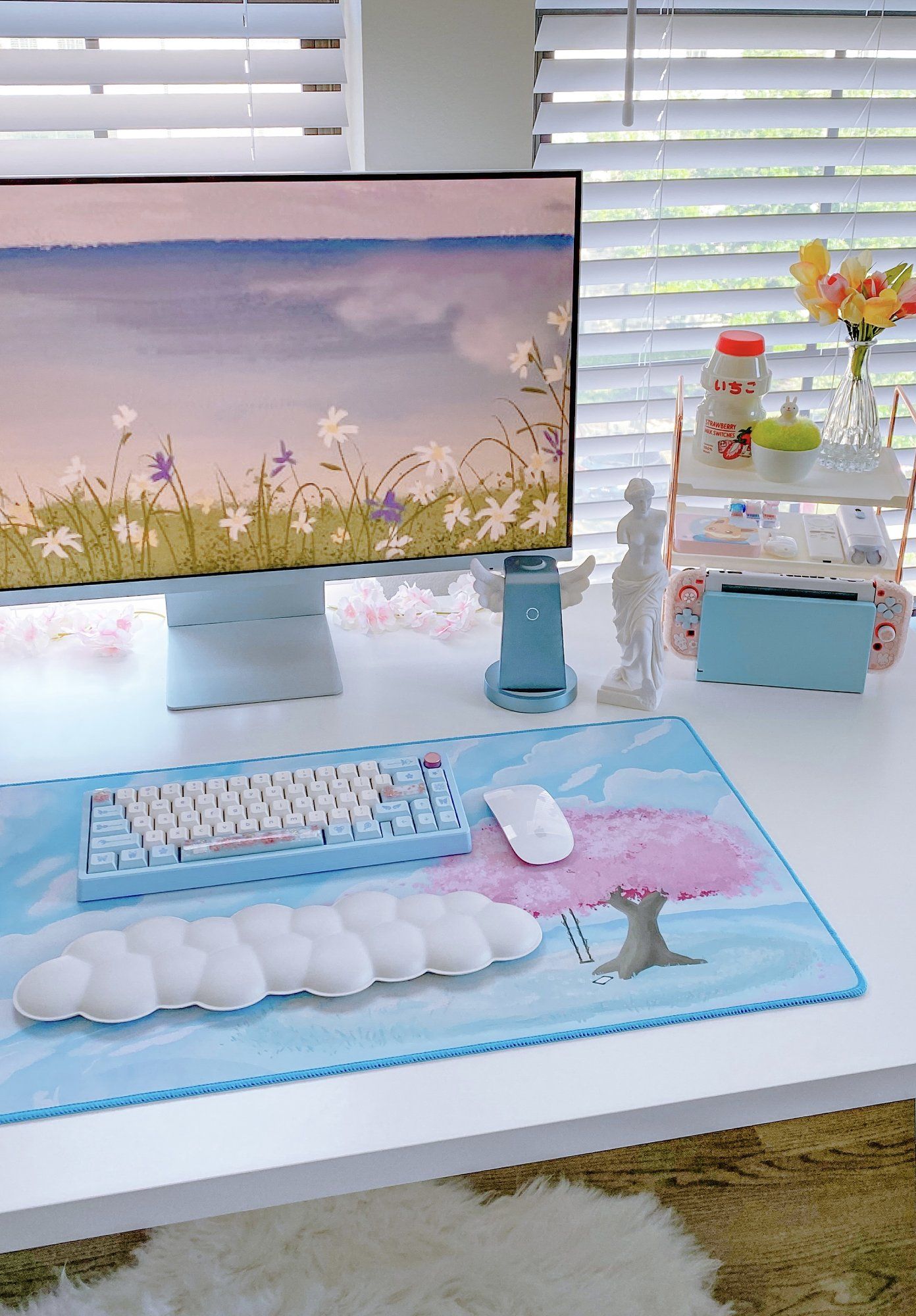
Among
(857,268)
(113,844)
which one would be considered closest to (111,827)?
(113,844)

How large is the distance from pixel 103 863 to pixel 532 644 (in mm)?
477

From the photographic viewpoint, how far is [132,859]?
929mm

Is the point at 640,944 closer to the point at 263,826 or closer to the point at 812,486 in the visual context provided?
the point at 263,826

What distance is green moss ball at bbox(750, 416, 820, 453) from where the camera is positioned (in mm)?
1220

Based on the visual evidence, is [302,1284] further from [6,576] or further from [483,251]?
[483,251]

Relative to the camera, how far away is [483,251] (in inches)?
43.5

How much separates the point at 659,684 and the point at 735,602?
0.40 feet

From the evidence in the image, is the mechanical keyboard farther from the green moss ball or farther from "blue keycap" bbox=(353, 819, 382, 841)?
the green moss ball

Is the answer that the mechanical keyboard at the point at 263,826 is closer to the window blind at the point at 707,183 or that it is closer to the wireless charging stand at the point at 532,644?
the wireless charging stand at the point at 532,644

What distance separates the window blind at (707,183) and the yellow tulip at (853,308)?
43 cm

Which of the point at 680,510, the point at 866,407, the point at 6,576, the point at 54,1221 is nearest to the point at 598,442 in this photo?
the point at 680,510

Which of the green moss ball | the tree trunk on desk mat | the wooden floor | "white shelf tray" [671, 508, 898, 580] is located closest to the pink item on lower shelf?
"white shelf tray" [671, 508, 898, 580]

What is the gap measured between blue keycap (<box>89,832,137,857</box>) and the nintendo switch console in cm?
61

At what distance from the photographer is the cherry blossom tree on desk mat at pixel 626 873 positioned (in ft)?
2.90
